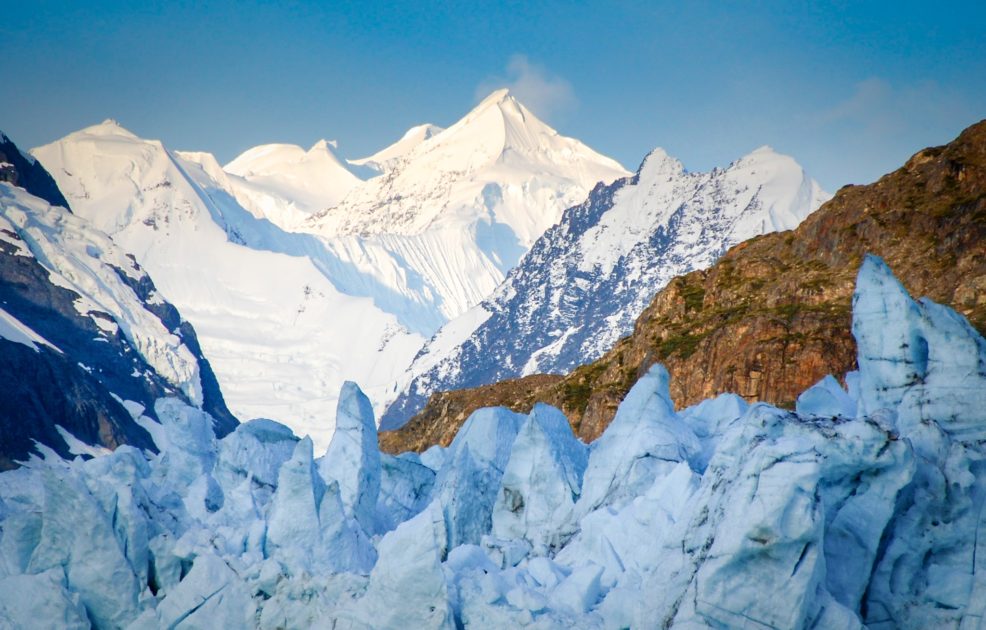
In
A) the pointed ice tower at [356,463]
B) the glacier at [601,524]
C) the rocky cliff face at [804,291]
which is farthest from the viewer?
the rocky cliff face at [804,291]

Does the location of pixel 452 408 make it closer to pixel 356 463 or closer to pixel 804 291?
pixel 804 291

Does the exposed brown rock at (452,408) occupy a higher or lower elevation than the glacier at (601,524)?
higher

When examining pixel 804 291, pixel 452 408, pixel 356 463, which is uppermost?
pixel 452 408

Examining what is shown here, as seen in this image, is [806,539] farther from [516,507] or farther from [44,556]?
[44,556]

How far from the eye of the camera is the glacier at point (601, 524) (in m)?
34.7

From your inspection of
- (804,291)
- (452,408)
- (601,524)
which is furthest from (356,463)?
(452,408)

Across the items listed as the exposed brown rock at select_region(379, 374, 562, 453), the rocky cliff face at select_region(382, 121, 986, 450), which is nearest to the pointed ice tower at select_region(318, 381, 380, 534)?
the rocky cliff face at select_region(382, 121, 986, 450)

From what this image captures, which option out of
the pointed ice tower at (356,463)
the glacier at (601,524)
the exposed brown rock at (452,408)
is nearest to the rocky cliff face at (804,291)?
the exposed brown rock at (452,408)

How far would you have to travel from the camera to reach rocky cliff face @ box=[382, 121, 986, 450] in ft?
309

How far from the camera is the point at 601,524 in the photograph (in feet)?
147

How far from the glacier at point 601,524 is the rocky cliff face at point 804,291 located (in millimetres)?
38859

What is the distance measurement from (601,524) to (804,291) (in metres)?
65.3

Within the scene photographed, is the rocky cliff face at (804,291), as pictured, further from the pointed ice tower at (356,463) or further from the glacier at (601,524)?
the pointed ice tower at (356,463)

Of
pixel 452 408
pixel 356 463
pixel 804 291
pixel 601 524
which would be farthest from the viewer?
pixel 452 408
